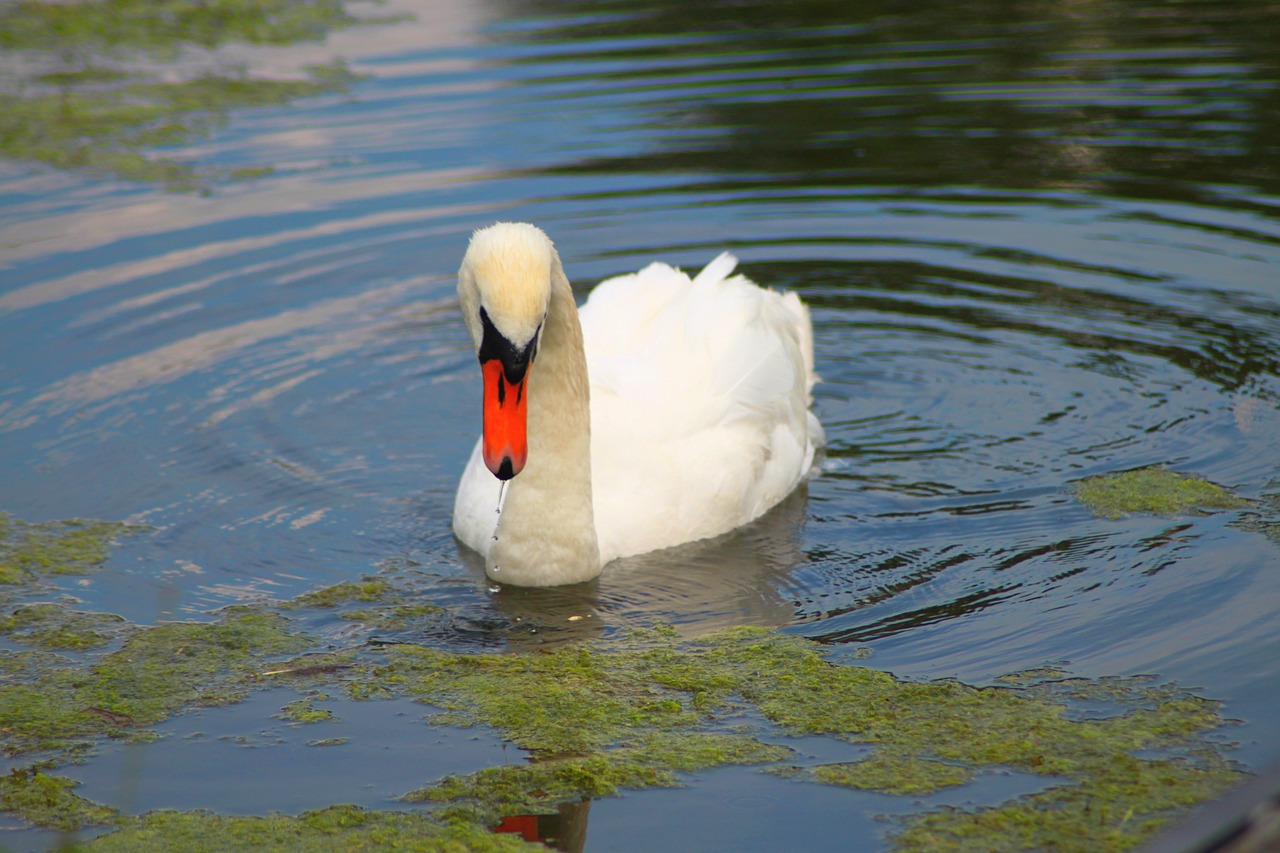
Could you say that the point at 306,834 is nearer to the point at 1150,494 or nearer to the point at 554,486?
the point at 554,486

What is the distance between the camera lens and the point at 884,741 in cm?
462

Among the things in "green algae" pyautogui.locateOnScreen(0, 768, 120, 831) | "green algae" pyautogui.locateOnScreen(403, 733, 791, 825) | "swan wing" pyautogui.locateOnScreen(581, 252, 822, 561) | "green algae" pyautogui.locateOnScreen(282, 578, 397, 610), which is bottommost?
"green algae" pyautogui.locateOnScreen(0, 768, 120, 831)

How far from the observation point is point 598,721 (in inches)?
192

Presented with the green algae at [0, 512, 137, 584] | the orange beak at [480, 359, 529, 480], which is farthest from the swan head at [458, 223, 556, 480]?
the green algae at [0, 512, 137, 584]

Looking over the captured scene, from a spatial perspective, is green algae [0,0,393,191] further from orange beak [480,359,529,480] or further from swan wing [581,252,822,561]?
orange beak [480,359,529,480]

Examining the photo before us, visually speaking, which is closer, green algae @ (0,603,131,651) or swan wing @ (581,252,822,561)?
green algae @ (0,603,131,651)

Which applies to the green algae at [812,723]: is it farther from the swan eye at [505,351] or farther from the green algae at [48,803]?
the swan eye at [505,351]

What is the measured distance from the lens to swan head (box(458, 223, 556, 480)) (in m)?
5.00

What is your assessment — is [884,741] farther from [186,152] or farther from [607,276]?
[186,152]

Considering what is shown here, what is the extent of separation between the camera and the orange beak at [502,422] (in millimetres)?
5059

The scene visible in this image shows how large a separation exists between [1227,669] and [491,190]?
7289 millimetres

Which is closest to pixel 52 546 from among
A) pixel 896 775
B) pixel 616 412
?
pixel 616 412

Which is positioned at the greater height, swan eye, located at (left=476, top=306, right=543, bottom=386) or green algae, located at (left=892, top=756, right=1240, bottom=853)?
swan eye, located at (left=476, top=306, right=543, bottom=386)

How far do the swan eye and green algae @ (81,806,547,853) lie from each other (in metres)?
1.46
